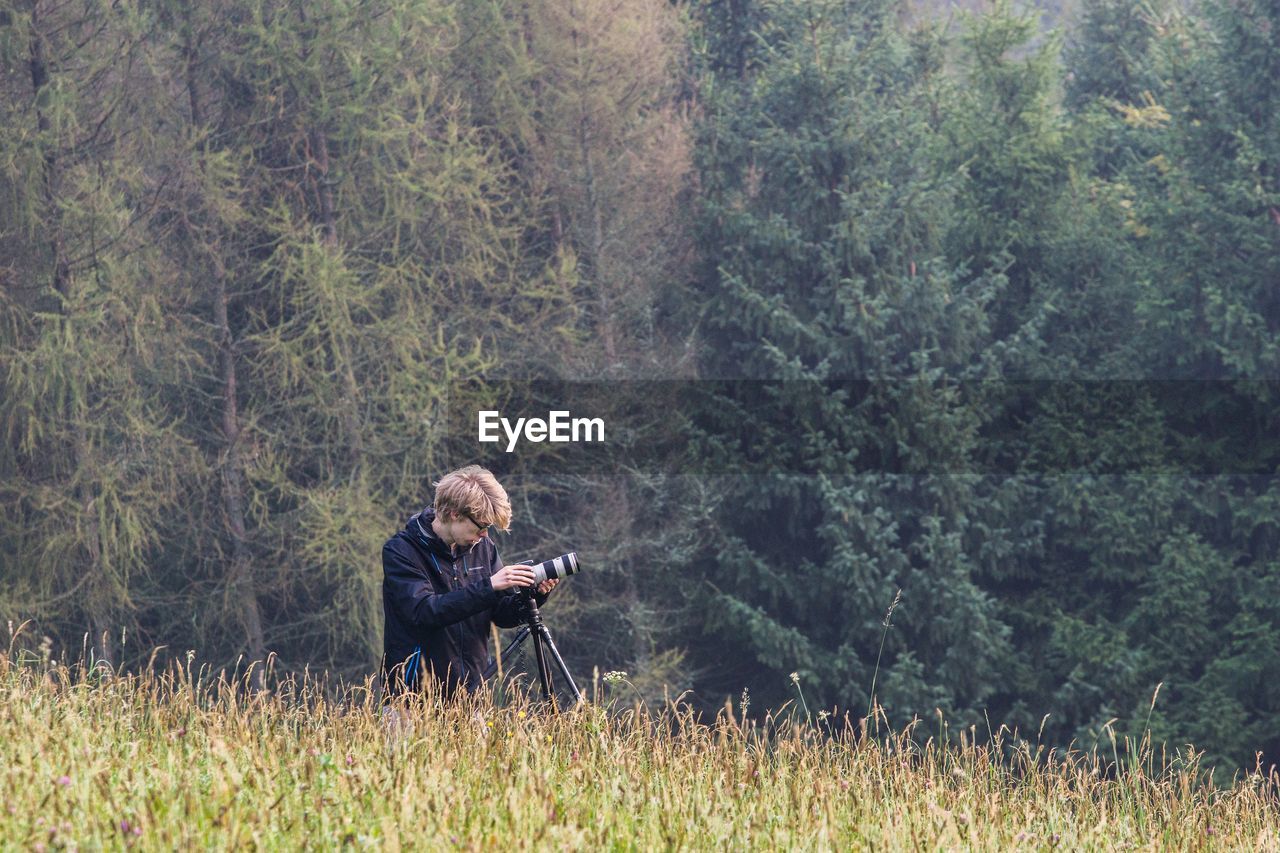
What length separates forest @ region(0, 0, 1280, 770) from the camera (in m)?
20.1

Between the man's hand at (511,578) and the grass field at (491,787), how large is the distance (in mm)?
371

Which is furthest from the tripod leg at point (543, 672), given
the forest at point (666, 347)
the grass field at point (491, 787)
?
the forest at point (666, 347)

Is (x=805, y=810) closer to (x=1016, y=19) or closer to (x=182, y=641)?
(x=182, y=641)

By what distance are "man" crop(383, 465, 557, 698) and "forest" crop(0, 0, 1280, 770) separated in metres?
15.3

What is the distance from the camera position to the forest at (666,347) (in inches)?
790

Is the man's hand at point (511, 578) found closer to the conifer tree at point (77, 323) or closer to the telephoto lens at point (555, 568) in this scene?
the telephoto lens at point (555, 568)

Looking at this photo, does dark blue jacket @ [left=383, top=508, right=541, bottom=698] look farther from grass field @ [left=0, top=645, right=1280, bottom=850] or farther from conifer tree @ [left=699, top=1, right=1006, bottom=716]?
conifer tree @ [left=699, top=1, right=1006, bottom=716]

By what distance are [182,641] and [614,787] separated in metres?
19.1

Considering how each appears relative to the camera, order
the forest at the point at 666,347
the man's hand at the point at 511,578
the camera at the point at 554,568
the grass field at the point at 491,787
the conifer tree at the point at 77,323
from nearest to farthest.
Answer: the grass field at the point at 491,787, the man's hand at the point at 511,578, the camera at the point at 554,568, the conifer tree at the point at 77,323, the forest at the point at 666,347

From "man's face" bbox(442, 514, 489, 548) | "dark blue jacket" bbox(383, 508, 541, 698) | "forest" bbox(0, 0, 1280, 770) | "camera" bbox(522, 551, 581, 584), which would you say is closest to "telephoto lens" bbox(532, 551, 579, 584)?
"camera" bbox(522, 551, 581, 584)

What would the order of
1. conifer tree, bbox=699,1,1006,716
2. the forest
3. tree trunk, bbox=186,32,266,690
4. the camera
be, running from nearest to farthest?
the camera, the forest, tree trunk, bbox=186,32,266,690, conifer tree, bbox=699,1,1006,716

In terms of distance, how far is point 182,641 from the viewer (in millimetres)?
21469

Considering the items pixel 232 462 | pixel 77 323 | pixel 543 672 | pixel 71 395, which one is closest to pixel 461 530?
pixel 543 672

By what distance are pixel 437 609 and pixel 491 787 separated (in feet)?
3.93
